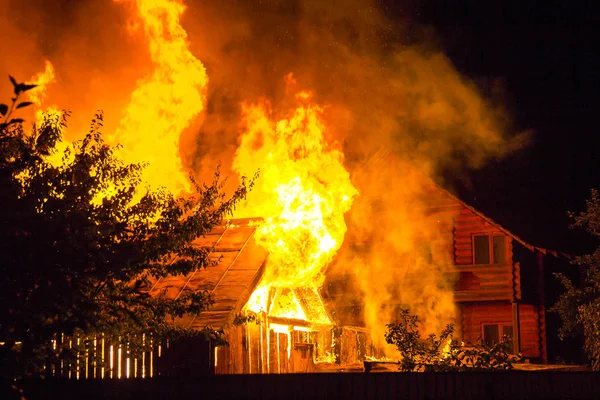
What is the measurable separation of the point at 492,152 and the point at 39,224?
3077 cm

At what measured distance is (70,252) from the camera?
Result: 10.2 metres

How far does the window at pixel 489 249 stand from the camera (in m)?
28.8

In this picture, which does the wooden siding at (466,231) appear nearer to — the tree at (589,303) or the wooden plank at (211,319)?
the tree at (589,303)

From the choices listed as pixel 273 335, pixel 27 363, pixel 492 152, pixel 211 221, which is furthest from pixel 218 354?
pixel 492 152

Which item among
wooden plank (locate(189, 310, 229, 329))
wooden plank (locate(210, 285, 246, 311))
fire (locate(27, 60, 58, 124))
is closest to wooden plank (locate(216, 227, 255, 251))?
wooden plank (locate(210, 285, 246, 311))

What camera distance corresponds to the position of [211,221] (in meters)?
12.3

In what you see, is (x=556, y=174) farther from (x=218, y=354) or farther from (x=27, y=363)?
(x=27, y=363)

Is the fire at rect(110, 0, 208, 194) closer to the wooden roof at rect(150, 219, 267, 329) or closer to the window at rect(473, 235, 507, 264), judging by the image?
the wooden roof at rect(150, 219, 267, 329)

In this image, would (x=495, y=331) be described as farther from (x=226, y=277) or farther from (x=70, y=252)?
(x=70, y=252)

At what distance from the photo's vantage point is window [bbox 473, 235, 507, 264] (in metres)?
28.8

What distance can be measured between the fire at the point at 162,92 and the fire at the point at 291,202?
2.35 metres

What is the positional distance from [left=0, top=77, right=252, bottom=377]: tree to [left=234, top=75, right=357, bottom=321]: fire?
20.9 feet

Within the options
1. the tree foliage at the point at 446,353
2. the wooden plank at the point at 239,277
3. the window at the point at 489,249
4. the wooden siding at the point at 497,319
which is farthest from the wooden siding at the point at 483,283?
the wooden plank at the point at 239,277

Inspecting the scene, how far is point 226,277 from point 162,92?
28.6ft
